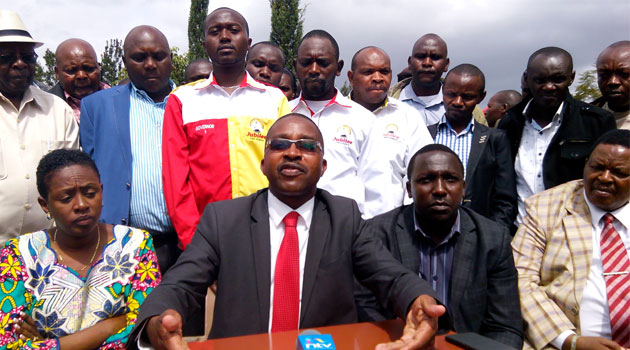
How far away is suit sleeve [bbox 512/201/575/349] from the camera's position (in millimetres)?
3189

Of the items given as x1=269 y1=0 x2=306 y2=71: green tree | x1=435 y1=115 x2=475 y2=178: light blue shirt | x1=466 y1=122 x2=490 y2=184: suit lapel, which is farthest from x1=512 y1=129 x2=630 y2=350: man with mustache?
x1=269 y1=0 x2=306 y2=71: green tree

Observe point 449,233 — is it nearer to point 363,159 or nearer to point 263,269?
point 363,159

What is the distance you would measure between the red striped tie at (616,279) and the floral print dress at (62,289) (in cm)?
269

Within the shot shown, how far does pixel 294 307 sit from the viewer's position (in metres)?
2.63

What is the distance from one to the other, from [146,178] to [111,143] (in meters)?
0.35

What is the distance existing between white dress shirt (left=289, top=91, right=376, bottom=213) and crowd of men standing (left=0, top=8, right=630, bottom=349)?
0.01 m

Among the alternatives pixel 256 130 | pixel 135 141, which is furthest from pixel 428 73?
pixel 135 141

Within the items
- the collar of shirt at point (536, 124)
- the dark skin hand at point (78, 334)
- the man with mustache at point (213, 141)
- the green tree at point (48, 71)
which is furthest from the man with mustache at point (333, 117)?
the green tree at point (48, 71)

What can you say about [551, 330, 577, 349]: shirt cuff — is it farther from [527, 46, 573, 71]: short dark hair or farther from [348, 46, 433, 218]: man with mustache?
[527, 46, 573, 71]: short dark hair

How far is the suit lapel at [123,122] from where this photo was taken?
12.6 feet

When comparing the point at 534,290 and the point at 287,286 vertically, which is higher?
the point at 287,286

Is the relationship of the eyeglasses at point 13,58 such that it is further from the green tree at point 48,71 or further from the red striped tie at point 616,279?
the green tree at point 48,71

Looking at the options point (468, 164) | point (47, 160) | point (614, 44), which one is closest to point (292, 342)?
point (47, 160)

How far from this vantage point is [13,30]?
376 centimetres
